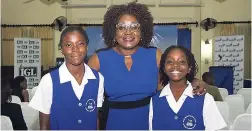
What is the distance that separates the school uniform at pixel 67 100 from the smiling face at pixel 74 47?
0.29 feet

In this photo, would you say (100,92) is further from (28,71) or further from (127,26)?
(28,71)

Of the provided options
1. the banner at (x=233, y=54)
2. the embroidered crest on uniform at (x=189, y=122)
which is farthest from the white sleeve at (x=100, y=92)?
the banner at (x=233, y=54)

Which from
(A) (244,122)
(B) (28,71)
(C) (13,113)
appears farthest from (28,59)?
(A) (244,122)

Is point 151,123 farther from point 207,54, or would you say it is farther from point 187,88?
point 207,54

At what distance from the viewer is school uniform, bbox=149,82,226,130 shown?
208cm

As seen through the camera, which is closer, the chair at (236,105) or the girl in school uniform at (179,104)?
the girl in school uniform at (179,104)

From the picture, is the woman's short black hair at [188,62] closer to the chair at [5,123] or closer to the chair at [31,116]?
the chair at [5,123]

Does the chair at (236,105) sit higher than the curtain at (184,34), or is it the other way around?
the curtain at (184,34)

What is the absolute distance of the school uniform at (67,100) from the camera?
204 centimetres

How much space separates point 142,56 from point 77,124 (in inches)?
22.3

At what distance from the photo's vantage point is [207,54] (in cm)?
1061

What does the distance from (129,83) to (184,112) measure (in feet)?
1.20

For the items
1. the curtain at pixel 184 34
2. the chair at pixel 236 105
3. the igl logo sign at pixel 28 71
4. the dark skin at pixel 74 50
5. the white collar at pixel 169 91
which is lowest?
the chair at pixel 236 105

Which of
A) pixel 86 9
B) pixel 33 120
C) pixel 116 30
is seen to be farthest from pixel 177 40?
pixel 116 30
